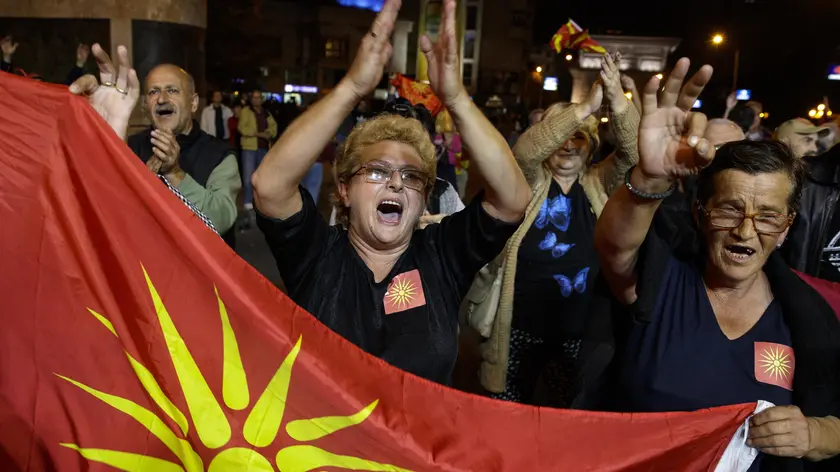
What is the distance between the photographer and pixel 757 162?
2.03 metres

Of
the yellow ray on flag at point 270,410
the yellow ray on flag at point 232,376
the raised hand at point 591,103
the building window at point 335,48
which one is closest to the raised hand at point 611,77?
the raised hand at point 591,103

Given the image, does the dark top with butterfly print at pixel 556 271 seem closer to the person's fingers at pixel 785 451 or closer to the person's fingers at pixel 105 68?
the person's fingers at pixel 785 451

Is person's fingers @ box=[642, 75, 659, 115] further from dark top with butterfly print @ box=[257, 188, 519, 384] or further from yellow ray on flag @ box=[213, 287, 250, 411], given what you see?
yellow ray on flag @ box=[213, 287, 250, 411]

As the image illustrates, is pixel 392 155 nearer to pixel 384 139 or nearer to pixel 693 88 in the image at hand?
pixel 384 139

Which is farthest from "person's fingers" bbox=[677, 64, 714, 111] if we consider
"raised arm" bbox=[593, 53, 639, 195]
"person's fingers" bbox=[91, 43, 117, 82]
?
"person's fingers" bbox=[91, 43, 117, 82]

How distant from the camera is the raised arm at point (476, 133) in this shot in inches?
77.0

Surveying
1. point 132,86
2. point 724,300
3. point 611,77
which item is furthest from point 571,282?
point 132,86

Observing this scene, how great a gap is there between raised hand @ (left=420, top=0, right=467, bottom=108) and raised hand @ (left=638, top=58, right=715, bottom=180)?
50 cm

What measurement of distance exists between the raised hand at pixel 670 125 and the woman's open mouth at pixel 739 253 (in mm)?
321

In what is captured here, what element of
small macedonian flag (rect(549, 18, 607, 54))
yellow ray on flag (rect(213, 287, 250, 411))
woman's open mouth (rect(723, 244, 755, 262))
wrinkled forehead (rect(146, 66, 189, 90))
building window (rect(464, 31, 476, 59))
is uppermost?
building window (rect(464, 31, 476, 59))

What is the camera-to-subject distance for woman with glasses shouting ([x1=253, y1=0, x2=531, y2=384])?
2.00 meters

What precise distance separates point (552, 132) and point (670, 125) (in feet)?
4.21

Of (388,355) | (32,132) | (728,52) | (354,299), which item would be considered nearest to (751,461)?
(388,355)

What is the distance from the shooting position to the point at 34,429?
6.37 feet
